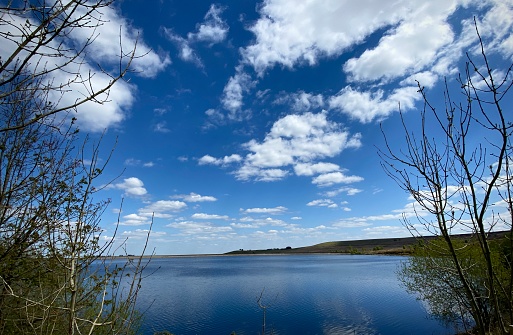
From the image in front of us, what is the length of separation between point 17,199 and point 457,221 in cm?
935

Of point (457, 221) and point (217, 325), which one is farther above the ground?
point (457, 221)

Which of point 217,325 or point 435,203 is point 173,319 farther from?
point 435,203

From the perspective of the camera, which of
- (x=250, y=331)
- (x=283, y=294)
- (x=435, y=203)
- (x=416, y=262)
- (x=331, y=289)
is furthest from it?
(x=331, y=289)

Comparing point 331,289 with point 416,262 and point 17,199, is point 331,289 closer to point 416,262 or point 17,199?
point 416,262

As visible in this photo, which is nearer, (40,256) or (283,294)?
(40,256)

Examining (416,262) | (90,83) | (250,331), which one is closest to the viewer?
(90,83)

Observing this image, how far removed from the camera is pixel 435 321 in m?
31.9

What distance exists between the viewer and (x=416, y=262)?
1055 inches

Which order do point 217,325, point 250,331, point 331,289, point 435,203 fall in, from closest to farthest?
point 435,203
point 250,331
point 217,325
point 331,289

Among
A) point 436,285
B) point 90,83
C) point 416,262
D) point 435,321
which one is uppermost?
point 90,83

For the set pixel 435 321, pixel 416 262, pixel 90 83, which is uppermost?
pixel 90 83

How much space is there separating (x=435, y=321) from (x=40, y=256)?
35745mm

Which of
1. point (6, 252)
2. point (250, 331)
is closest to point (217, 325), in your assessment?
point (250, 331)

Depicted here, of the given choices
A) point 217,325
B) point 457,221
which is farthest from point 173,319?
point 457,221
